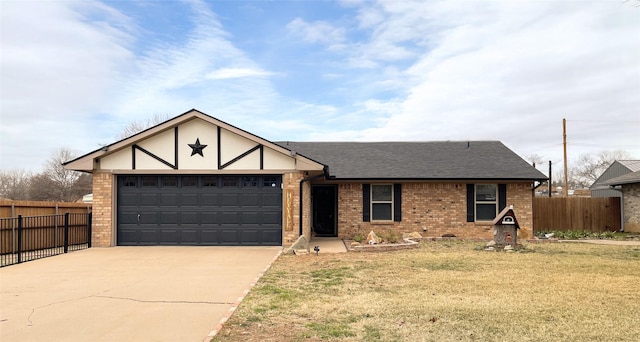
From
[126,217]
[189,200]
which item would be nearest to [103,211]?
[126,217]

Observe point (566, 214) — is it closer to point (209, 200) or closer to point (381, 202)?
point (381, 202)

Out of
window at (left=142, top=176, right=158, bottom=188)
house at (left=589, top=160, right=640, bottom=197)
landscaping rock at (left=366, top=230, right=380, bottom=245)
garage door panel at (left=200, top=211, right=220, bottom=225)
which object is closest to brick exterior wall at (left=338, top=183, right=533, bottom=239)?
landscaping rock at (left=366, top=230, right=380, bottom=245)

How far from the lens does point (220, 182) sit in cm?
1620

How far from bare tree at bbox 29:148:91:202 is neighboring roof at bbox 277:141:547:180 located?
28867mm

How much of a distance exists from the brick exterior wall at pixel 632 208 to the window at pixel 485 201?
27.2ft

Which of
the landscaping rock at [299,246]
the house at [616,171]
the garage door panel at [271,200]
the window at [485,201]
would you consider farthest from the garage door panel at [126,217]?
the house at [616,171]

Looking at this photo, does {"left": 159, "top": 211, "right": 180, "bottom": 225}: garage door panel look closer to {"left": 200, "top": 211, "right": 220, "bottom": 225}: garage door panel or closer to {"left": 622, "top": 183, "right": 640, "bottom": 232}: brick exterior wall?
{"left": 200, "top": 211, "right": 220, "bottom": 225}: garage door panel

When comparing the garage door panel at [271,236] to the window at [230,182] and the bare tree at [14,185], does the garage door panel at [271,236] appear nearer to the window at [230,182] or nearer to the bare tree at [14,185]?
the window at [230,182]

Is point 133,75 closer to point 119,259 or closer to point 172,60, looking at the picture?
point 172,60

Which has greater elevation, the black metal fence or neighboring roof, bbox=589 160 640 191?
neighboring roof, bbox=589 160 640 191

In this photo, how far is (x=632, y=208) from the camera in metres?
23.2

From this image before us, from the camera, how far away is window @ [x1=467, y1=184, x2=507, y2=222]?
19.4m

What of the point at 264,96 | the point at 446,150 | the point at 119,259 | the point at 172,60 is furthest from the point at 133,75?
the point at 446,150

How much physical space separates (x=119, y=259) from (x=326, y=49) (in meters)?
10.2
